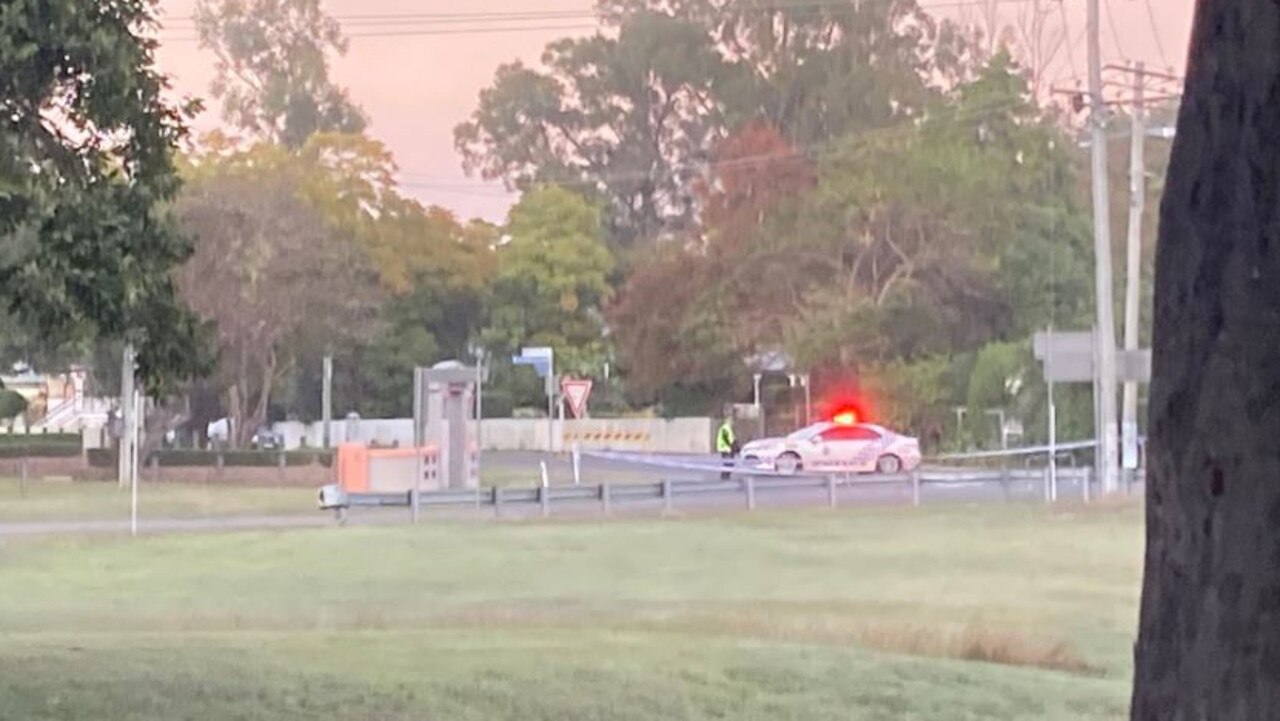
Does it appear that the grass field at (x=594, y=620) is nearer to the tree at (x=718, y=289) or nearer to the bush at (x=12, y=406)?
the tree at (x=718, y=289)

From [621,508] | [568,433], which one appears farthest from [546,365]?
[621,508]

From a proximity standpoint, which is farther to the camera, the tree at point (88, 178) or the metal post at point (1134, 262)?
Answer: the metal post at point (1134, 262)

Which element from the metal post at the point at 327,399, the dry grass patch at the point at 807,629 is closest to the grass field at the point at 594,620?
the dry grass patch at the point at 807,629

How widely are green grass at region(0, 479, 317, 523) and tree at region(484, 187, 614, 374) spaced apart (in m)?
13.2

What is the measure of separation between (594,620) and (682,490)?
15.8 m

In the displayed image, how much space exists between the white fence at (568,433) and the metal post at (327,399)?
0.42 m

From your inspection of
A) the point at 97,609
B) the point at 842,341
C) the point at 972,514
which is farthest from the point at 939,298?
the point at 97,609

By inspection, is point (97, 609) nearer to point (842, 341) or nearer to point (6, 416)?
point (842, 341)

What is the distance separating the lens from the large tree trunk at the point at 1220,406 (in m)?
3.94

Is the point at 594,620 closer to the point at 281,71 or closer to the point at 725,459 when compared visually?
the point at 725,459

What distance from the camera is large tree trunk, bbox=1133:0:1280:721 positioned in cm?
394

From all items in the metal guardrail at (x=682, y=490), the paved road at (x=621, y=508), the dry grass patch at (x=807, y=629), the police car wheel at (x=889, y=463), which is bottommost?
the dry grass patch at (x=807, y=629)

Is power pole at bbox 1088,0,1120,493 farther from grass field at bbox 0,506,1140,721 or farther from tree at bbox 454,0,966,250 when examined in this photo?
tree at bbox 454,0,966,250

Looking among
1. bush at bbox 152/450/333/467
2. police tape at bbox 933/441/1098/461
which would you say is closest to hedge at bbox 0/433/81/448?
bush at bbox 152/450/333/467
